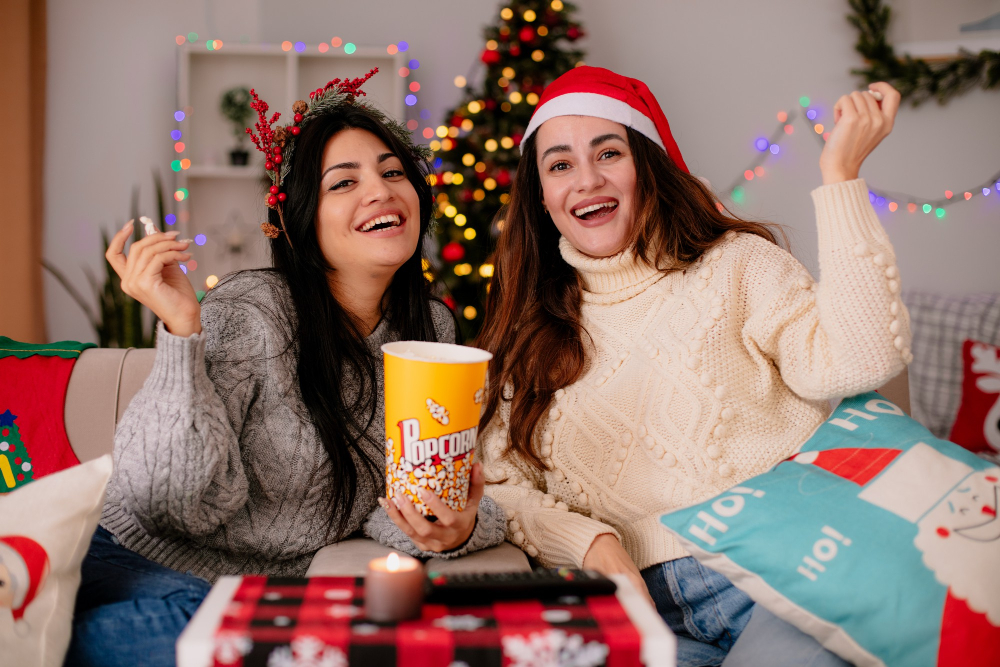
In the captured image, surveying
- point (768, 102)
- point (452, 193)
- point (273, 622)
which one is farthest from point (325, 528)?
point (768, 102)

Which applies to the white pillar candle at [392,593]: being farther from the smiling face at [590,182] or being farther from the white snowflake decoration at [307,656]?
the smiling face at [590,182]

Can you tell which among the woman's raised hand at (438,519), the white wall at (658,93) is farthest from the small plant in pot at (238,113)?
the woman's raised hand at (438,519)

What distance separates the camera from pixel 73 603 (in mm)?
963

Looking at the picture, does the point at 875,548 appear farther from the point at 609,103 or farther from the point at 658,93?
the point at 658,93

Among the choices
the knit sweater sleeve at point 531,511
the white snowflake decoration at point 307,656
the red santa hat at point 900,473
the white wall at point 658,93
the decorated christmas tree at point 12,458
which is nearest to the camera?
the white snowflake decoration at point 307,656

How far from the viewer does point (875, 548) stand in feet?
3.22

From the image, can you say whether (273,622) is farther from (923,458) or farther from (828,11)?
(828,11)

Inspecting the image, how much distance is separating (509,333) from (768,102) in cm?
292

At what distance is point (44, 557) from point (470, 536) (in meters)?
0.66

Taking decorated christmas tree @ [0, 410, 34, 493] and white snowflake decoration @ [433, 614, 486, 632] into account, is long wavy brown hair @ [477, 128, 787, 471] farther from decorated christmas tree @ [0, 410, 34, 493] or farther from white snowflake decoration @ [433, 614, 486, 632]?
decorated christmas tree @ [0, 410, 34, 493]

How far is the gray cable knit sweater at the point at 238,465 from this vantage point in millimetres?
1156

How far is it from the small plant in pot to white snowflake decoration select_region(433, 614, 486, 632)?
11.5 feet

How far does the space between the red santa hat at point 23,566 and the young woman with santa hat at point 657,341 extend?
82cm

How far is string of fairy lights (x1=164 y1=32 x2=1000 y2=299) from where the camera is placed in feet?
12.2
